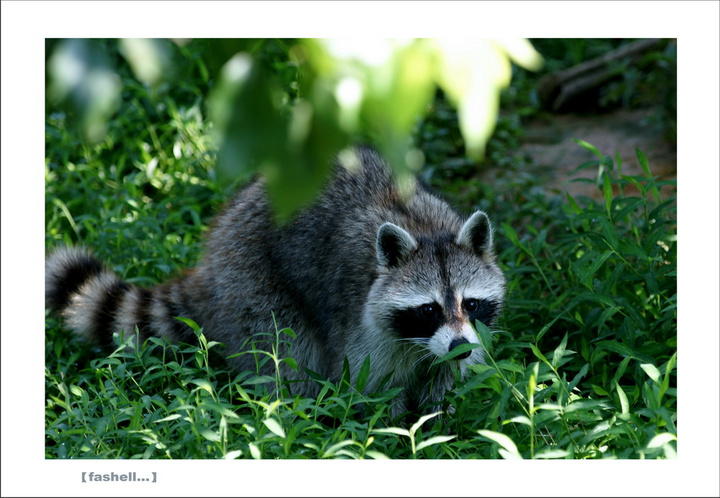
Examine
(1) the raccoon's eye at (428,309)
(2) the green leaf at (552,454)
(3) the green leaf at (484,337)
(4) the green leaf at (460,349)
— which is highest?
(1) the raccoon's eye at (428,309)

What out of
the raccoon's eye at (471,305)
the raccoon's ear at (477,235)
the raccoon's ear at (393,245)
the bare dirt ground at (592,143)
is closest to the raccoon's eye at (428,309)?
the raccoon's eye at (471,305)

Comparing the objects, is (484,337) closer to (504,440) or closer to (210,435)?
(504,440)

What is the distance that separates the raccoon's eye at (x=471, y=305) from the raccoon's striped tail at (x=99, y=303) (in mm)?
1618

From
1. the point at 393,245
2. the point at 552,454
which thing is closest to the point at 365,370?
the point at 393,245

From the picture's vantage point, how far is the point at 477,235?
394cm

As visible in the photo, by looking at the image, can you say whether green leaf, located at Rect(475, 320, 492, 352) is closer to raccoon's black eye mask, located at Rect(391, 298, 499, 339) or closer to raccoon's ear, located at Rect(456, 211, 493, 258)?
raccoon's black eye mask, located at Rect(391, 298, 499, 339)

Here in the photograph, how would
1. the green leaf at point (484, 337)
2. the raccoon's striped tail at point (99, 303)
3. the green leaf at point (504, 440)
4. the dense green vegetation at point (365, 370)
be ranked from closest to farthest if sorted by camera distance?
1. the green leaf at point (504, 440)
2. the dense green vegetation at point (365, 370)
3. the green leaf at point (484, 337)
4. the raccoon's striped tail at point (99, 303)

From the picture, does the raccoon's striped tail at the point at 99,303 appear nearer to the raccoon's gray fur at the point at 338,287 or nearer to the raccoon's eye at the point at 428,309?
the raccoon's gray fur at the point at 338,287

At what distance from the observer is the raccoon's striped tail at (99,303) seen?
4.42m

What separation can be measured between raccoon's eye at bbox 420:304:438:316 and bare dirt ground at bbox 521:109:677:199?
281cm

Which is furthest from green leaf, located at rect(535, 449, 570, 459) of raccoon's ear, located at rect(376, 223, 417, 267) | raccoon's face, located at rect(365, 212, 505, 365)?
raccoon's ear, located at rect(376, 223, 417, 267)

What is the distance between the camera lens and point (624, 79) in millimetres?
7492

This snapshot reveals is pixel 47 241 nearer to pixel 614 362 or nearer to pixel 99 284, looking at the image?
pixel 99 284

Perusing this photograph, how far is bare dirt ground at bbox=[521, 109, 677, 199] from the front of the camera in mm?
6418
